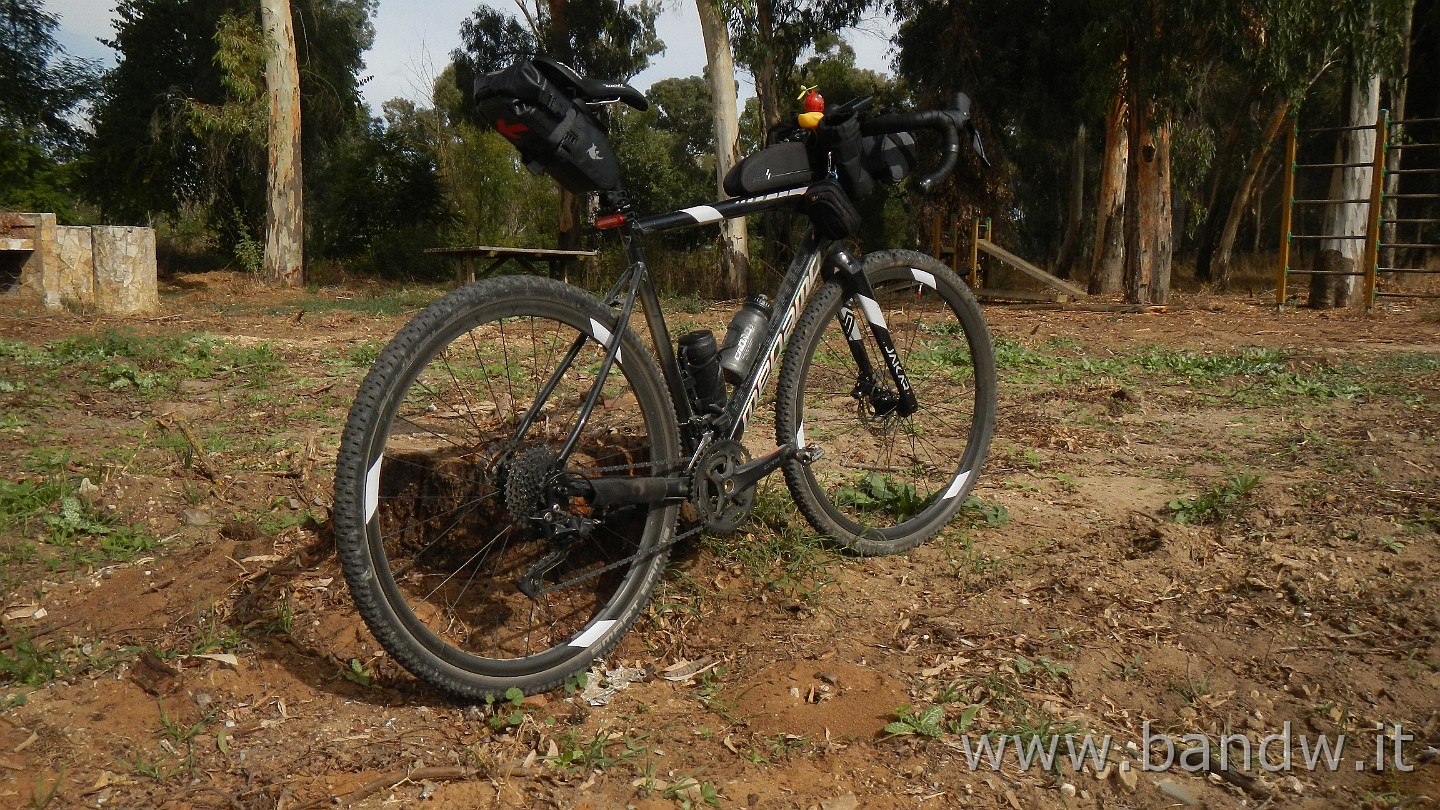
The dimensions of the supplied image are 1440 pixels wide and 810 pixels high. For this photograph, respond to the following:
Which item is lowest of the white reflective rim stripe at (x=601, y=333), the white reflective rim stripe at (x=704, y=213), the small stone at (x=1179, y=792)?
the small stone at (x=1179, y=792)

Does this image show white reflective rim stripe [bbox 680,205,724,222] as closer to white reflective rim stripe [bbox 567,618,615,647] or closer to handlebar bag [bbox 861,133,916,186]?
handlebar bag [bbox 861,133,916,186]

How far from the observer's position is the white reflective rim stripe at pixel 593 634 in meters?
→ 2.66

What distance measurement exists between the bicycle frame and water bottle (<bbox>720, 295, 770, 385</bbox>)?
0.08ft

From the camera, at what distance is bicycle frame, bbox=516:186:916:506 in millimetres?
2652

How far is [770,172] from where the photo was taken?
3.16m

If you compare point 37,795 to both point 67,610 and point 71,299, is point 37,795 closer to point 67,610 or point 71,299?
point 67,610

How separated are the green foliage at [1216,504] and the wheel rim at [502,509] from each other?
2.00m

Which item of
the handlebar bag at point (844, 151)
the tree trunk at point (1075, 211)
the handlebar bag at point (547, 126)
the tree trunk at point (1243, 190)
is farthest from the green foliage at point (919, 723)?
the tree trunk at point (1075, 211)

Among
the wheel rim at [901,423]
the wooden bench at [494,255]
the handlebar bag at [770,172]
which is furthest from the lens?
the wooden bench at [494,255]

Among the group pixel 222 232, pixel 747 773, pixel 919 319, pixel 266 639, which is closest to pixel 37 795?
pixel 266 639

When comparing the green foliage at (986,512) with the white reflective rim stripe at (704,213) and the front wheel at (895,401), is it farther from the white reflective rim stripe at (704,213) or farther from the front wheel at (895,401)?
the white reflective rim stripe at (704,213)

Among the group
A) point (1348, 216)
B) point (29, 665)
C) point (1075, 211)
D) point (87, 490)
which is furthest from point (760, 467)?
point (1075, 211)

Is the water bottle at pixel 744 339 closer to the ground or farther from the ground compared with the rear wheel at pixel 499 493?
farther from the ground

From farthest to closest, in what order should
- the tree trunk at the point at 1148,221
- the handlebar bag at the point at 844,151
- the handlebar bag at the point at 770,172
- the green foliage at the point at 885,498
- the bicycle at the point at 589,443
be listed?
the tree trunk at the point at 1148,221, the green foliage at the point at 885,498, the handlebar bag at the point at 844,151, the handlebar bag at the point at 770,172, the bicycle at the point at 589,443
